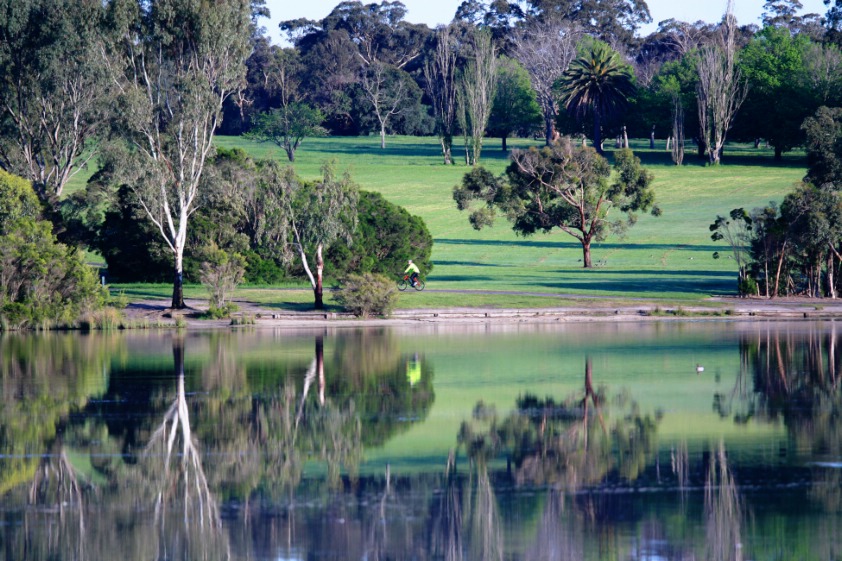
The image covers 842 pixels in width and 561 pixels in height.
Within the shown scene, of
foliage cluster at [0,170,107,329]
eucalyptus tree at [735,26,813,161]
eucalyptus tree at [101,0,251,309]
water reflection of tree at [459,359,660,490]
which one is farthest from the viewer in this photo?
eucalyptus tree at [735,26,813,161]

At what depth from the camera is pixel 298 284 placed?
52406mm

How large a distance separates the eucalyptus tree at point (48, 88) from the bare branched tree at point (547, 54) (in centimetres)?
6664

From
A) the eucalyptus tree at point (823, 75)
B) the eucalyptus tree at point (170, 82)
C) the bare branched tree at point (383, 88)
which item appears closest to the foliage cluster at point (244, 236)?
the eucalyptus tree at point (170, 82)

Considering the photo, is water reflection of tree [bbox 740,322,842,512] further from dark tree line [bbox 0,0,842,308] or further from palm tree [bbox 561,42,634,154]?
palm tree [bbox 561,42,634,154]

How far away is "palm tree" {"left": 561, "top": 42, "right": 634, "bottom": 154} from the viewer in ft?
328

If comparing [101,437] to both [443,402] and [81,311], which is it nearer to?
[443,402]

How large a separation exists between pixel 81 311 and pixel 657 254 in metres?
35.6

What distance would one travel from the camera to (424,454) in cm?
1825

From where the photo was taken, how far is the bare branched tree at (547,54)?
117750mm

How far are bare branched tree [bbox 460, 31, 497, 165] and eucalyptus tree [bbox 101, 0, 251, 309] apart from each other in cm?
6242

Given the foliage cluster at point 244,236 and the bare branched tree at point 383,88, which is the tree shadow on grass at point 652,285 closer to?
the foliage cluster at point 244,236

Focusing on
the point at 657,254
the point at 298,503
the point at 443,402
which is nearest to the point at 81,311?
the point at 443,402

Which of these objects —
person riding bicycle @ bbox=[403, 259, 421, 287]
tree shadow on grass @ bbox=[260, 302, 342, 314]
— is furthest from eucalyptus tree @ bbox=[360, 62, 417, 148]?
tree shadow on grass @ bbox=[260, 302, 342, 314]

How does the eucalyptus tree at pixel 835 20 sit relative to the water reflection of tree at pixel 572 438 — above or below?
above
